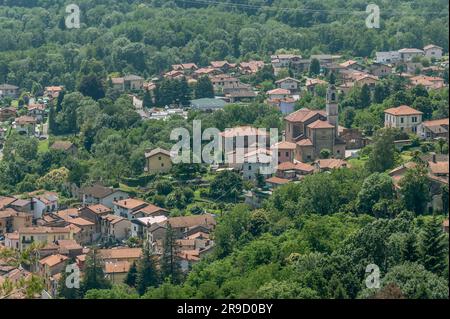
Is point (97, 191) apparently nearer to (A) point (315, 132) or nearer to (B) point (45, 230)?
(B) point (45, 230)

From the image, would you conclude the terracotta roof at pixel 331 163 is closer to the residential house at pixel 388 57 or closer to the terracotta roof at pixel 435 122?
the terracotta roof at pixel 435 122

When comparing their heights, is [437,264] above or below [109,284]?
above

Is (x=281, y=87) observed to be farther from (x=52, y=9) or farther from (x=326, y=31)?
(x=52, y=9)

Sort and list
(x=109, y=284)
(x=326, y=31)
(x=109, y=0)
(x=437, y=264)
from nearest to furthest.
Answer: (x=437, y=264), (x=109, y=284), (x=326, y=31), (x=109, y=0)

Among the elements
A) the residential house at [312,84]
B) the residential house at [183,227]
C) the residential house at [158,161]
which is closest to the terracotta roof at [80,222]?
the residential house at [183,227]

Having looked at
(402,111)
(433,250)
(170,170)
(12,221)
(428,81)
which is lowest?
(12,221)

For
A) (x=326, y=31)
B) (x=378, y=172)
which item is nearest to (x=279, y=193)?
(x=378, y=172)

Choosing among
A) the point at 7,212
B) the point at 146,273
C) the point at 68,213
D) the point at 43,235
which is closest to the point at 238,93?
the point at 68,213
